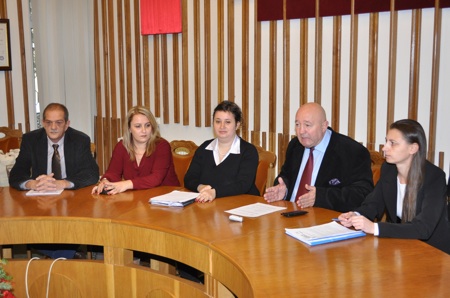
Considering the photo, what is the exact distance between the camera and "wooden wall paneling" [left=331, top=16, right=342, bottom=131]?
17.1 feet

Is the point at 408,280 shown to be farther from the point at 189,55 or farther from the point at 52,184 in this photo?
the point at 189,55

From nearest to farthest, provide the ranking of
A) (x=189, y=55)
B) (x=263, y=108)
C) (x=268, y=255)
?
(x=268, y=255)
(x=263, y=108)
(x=189, y=55)

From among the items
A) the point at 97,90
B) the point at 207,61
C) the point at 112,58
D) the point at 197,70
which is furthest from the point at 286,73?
the point at 97,90

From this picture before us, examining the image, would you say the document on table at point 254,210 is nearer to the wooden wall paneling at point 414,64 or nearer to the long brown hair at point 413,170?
the long brown hair at point 413,170

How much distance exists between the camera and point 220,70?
6359 millimetres

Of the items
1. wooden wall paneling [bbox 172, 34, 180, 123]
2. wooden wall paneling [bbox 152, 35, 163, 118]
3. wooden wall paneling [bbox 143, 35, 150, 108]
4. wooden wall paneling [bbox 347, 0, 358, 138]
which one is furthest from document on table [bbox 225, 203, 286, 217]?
wooden wall paneling [bbox 143, 35, 150, 108]

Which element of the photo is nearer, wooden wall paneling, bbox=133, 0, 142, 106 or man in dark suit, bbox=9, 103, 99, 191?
man in dark suit, bbox=9, 103, 99, 191

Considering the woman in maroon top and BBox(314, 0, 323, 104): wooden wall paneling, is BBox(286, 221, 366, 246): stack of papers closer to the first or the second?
the woman in maroon top

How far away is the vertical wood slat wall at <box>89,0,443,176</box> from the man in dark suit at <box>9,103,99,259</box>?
219 cm

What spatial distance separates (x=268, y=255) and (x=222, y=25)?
4134 millimetres

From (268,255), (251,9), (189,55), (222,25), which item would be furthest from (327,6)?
(268,255)

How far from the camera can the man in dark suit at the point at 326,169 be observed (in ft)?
12.0

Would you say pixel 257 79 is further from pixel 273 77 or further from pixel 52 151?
pixel 52 151

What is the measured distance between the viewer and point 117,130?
25.2 ft
